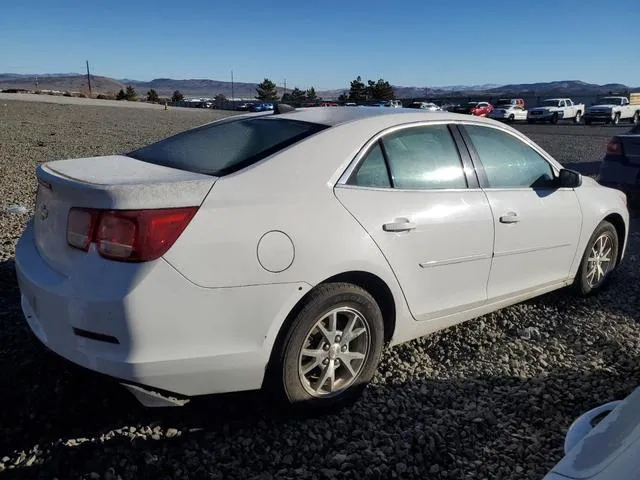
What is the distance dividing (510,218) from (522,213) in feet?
0.53

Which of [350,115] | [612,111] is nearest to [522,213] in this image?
[350,115]

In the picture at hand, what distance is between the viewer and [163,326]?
2.33 metres

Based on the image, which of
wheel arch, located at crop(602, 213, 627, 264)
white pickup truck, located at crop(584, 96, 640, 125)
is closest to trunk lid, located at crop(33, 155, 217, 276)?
wheel arch, located at crop(602, 213, 627, 264)

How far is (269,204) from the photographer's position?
2598mm

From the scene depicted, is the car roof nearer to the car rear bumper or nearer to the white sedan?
the white sedan

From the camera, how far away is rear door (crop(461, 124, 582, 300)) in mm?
3656

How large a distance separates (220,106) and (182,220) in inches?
3156

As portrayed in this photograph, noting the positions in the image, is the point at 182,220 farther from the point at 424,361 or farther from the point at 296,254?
the point at 424,361

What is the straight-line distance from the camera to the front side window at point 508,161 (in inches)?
147

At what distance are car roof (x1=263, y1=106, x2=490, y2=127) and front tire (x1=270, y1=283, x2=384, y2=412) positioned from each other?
102 cm

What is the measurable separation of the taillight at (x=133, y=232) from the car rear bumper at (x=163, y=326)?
0.07 m

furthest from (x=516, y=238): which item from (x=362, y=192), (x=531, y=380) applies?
(x=362, y=192)

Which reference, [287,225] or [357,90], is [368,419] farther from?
[357,90]

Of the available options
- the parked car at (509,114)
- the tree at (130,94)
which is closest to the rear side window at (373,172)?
the parked car at (509,114)
